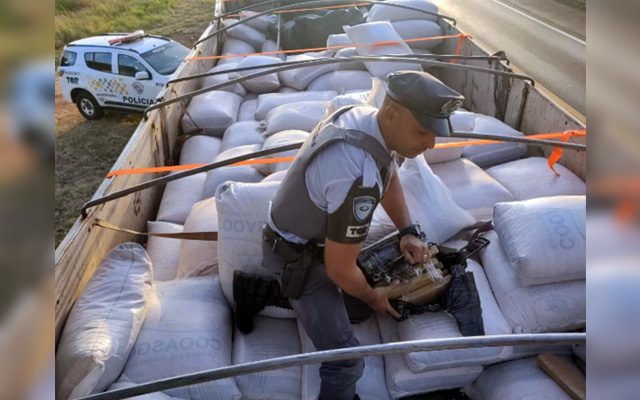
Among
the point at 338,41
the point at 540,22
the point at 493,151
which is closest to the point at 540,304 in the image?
the point at 493,151

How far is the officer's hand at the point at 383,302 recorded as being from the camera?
8.30ft

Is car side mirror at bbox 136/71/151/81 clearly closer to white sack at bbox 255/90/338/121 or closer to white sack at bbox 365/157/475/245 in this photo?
white sack at bbox 255/90/338/121

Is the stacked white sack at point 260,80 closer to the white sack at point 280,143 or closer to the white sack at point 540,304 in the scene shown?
the white sack at point 280,143

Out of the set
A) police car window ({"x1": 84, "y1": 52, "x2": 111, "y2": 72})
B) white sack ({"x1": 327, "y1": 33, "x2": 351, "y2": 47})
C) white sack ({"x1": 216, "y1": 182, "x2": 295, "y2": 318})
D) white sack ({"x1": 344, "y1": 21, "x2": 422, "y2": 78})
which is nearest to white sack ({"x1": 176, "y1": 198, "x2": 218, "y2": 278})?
white sack ({"x1": 216, "y1": 182, "x2": 295, "y2": 318})

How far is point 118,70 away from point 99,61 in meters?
0.37

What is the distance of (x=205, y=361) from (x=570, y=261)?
1798 mm

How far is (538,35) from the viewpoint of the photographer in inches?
498

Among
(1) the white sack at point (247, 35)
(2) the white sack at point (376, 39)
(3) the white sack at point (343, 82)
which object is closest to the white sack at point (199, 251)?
(3) the white sack at point (343, 82)

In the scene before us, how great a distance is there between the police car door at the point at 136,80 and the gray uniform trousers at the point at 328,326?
286 inches

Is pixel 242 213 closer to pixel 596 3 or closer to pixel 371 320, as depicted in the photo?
pixel 371 320

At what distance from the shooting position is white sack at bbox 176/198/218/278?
3.25 metres

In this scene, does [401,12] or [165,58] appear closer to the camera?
[401,12]

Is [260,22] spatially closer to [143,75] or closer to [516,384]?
[143,75]

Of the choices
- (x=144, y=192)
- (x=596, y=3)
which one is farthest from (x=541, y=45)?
(x=596, y=3)
